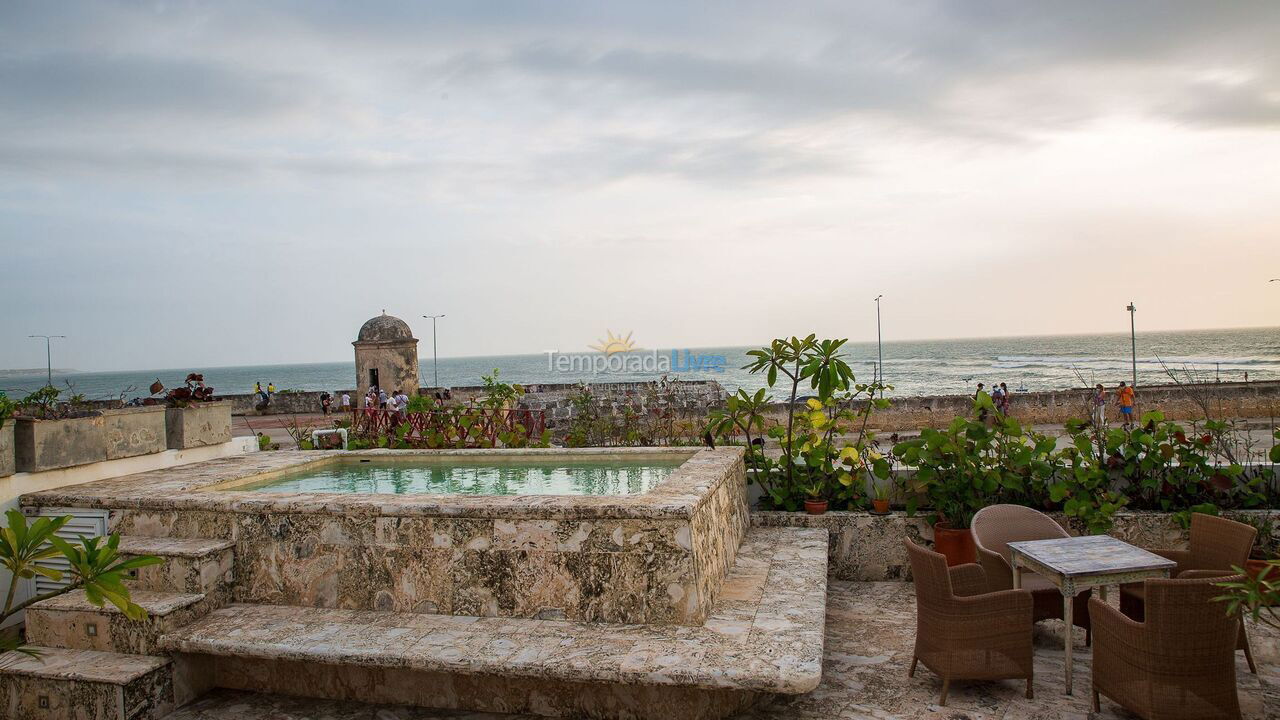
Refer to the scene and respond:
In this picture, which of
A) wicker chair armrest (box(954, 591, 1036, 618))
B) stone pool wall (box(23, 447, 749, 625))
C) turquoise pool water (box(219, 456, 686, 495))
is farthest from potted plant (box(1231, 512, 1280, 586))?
turquoise pool water (box(219, 456, 686, 495))

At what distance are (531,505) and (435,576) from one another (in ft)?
2.13

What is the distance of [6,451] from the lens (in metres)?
4.77

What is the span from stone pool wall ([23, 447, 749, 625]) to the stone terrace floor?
521mm

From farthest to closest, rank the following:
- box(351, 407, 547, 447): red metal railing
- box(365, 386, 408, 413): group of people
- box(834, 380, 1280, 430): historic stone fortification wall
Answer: box(834, 380, 1280, 430): historic stone fortification wall < box(365, 386, 408, 413): group of people < box(351, 407, 547, 447): red metal railing

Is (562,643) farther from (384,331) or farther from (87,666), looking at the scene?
(384,331)

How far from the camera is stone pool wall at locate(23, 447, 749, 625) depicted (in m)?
3.90

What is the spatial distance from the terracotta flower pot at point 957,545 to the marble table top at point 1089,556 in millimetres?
1014

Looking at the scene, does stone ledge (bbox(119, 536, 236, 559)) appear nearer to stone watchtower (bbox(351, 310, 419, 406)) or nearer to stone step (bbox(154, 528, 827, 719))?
stone step (bbox(154, 528, 827, 719))

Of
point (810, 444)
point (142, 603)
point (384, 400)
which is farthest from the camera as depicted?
point (384, 400)

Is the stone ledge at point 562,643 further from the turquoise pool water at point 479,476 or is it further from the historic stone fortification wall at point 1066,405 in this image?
the historic stone fortification wall at point 1066,405

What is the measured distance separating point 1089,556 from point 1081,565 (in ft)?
0.70

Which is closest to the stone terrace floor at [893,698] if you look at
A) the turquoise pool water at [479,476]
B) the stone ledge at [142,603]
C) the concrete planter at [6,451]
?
the stone ledge at [142,603]

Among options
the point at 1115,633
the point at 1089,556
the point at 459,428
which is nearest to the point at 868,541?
the point at 1089,556

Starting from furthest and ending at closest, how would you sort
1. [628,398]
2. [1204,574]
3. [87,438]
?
Answer: [628,398] → [87,438] → [1204,574]
